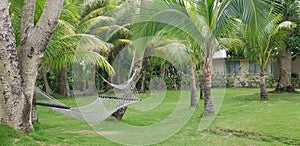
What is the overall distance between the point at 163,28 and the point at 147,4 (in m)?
0.47

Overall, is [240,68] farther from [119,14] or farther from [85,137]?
[85,137]

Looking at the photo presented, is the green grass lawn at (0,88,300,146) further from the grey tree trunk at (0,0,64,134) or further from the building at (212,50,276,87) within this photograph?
the building at (212,50,276,87)

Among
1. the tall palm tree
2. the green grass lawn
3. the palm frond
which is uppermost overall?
the palm frond

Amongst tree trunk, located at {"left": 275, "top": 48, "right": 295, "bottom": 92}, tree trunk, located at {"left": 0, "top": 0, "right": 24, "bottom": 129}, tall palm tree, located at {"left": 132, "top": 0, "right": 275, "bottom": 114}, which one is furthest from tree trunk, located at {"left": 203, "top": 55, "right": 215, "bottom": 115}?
tree trunk, located at {"left": 275, "top": 48, "right": 295, "bottom": 92}

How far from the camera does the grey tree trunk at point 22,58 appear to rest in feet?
10.8

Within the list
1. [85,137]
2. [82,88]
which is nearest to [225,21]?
[85,137]

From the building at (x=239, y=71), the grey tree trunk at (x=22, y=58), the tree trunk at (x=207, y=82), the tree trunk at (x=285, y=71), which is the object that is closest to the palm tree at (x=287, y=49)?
the tree trunk at (x=285, y=71)

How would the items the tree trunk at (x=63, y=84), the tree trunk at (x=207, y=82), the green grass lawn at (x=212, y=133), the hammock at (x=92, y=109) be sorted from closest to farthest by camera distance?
the green grass lawn at (x=212, y=133)
the hammock at (x=92, y=109)
the tree trunk at (x=207, y=82)
the tree trunk at (x=63, y=84)

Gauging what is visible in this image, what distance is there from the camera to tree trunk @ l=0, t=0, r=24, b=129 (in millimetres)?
3264

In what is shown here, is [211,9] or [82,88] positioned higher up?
[211,9]

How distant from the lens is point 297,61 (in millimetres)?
15117

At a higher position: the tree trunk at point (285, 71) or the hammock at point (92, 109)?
the tree trunk at point (285, 71)

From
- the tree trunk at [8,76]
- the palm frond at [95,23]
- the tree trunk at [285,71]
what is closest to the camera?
the tree trunk at [8,76]

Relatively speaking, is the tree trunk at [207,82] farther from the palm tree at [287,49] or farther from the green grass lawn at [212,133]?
the palm tree at [287,49]
